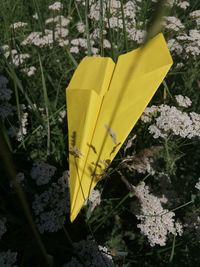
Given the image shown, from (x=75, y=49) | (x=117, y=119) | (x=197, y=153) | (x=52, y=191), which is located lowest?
(x=197, y=153)

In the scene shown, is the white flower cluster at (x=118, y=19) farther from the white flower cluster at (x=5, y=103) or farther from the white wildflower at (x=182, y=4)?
the white flower cluster at (x=5, y=103)

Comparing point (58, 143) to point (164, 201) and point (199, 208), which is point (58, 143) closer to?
point (164, 201)

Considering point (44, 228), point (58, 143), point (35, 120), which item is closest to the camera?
point (44, 228)

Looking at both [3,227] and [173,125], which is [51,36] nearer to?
[173,125]

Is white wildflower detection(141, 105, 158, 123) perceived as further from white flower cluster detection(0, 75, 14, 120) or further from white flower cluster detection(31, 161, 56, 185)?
white flower cluster detection(0, 75, 14, 120)

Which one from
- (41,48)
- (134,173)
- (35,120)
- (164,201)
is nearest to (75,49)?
(41,48)

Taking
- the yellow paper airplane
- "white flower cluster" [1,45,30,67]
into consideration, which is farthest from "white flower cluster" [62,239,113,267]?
"white flower cluster" [1,45,30,67]

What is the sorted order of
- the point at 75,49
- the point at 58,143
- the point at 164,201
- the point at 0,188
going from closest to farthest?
1. the point at 164,201
2. the point at 0,188
3. the point at 58,143
4. the point at 75,49

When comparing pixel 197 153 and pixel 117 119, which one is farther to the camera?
pixel 197 153

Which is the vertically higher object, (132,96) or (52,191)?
(132,96)

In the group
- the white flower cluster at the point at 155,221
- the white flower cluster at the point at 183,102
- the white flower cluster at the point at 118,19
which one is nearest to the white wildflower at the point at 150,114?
the white flower cluster at the point at 183,102
